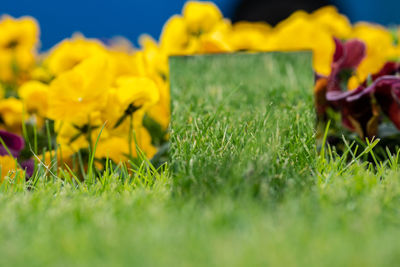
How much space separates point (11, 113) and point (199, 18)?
812mm

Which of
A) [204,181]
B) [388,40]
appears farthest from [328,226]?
[388,40]

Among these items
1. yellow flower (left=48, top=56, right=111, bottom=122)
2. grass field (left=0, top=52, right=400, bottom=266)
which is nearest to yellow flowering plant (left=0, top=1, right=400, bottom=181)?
yellow flower (left=48, top=56, right=111, bottom=122)

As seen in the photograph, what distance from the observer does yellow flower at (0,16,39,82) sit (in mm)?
2279

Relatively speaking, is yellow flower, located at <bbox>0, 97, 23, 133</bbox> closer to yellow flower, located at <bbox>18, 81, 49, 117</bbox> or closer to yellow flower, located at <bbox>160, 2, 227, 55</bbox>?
yellow flower, located at <bbox>18, 81, 49, 117</bbox>

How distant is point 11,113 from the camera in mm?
1694

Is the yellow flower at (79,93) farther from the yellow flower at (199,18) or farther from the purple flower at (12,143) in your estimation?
the yellow flower at (199,18)

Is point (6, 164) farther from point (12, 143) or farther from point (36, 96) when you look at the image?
point (36, 96)

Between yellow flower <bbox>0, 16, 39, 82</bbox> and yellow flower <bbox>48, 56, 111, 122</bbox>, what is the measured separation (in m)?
0.96

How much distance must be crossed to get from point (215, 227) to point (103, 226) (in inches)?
6.7

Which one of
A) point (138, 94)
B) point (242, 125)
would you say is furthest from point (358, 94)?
point (138, 94)

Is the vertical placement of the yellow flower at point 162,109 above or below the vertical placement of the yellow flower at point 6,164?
above

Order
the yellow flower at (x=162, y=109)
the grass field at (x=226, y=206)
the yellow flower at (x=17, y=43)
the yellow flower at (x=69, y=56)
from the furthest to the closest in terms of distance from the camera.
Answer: the yellow flower at (x=17, y=43) → the yellow flower at (x=69, y=56) → the yellow flower at (x=162, y=109) → the grass field at (x=226, y=206)

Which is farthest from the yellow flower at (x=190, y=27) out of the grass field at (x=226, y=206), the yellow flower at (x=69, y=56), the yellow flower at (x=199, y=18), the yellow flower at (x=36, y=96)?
the grass field at (x=226, y=206)

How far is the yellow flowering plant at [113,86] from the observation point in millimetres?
1406
